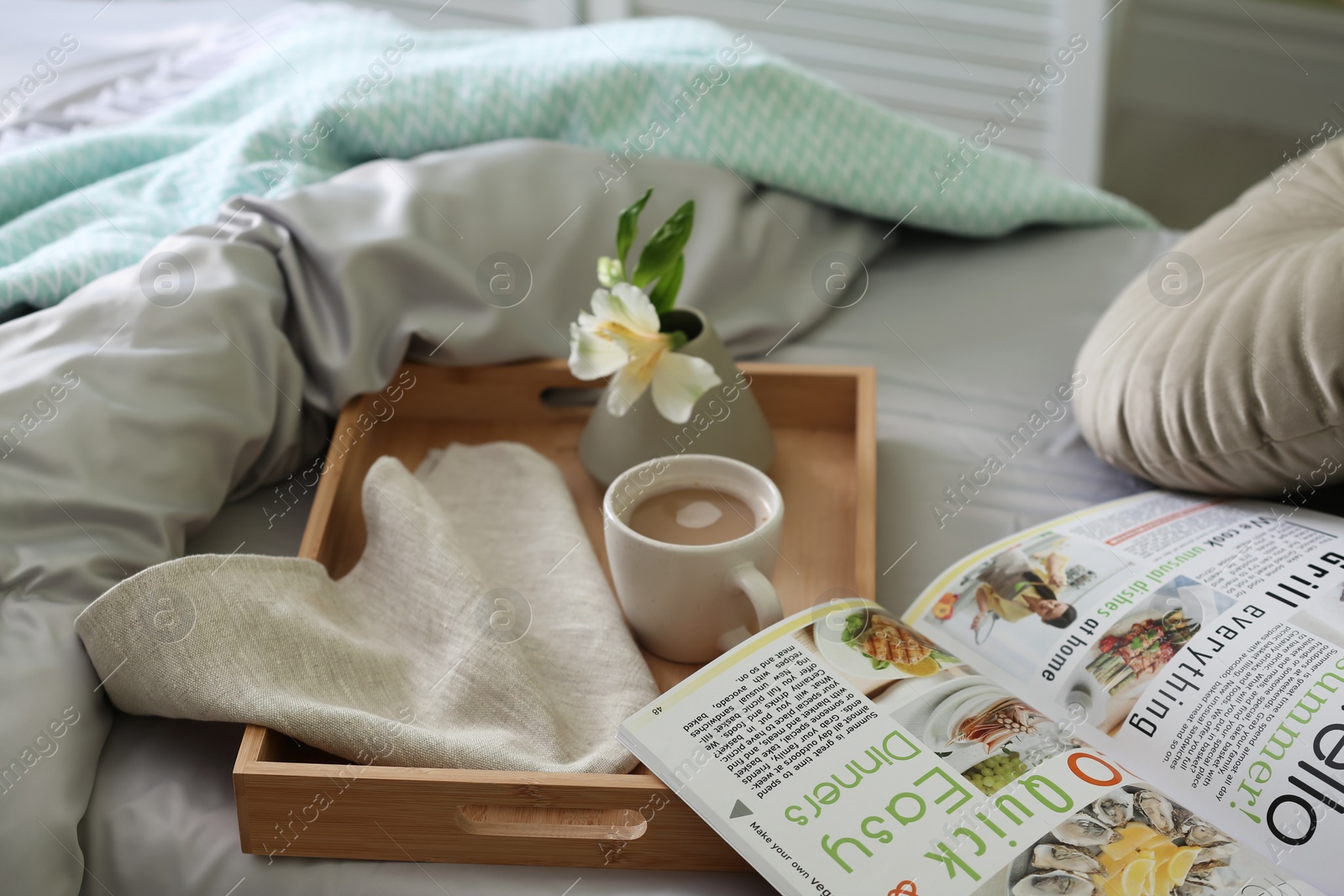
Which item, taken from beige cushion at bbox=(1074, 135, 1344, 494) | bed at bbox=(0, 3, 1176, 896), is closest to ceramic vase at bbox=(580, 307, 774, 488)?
bed at bbox=(0, 3, 1176, 896)

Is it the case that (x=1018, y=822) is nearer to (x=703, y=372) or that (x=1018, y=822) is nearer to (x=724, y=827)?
(x=724, y=827)

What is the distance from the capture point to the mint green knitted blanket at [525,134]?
97cm

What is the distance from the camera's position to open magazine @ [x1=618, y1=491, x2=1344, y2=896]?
493mm

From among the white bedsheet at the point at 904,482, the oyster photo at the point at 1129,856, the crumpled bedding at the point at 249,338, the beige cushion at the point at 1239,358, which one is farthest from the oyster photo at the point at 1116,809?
the crumpled bedding at the point at 249,338

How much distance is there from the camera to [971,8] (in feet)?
6.35

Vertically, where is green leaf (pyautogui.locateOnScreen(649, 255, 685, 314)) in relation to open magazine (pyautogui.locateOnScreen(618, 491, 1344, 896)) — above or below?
above

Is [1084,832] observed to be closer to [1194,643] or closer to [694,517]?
[1194,643]

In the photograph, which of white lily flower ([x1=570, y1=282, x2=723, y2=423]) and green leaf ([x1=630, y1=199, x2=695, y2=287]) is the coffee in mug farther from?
green leaf ([x1=630, y1=199, x2=695, y2=287])

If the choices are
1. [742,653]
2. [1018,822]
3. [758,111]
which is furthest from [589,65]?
[1018,822]

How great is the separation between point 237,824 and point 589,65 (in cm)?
79

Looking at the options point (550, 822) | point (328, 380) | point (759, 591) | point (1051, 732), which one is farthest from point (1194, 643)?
point (328, 380)

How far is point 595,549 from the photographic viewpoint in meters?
0.75

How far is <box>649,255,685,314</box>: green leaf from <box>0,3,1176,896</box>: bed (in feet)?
0.75

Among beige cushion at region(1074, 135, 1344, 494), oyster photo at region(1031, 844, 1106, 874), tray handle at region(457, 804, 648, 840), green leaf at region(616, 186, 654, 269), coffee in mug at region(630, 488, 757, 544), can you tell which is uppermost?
green leaf at region(616, 186, 654, 269)
